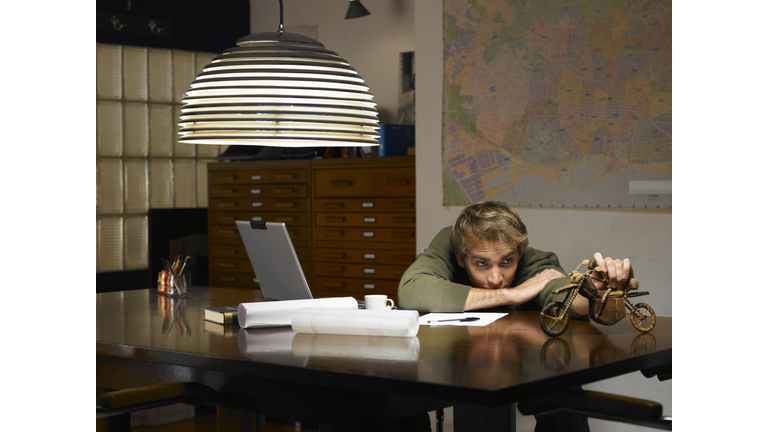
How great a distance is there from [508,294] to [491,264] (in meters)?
0.17

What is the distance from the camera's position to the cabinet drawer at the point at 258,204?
492cm

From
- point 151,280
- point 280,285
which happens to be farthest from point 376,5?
point 280,285

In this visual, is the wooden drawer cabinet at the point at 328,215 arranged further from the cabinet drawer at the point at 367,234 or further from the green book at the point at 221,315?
the green book at the point at 221,315

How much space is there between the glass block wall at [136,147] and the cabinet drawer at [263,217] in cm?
67

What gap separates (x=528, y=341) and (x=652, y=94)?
1.79 m

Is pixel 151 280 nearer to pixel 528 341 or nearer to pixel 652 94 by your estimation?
pixel 652 94

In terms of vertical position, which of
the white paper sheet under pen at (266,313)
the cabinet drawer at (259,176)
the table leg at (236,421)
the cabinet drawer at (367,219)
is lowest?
the table leg at (236,421)

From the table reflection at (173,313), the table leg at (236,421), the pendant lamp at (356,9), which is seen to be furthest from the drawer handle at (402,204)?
the table leg at (236,421)

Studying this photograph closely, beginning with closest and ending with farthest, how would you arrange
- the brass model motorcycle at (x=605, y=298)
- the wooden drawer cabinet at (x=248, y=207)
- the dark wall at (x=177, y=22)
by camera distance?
the brass model motorcycle at (x=605, y=298), the wooden drawer cabinet at (x=248, y=207), the dark wall at (x=177, y=22)

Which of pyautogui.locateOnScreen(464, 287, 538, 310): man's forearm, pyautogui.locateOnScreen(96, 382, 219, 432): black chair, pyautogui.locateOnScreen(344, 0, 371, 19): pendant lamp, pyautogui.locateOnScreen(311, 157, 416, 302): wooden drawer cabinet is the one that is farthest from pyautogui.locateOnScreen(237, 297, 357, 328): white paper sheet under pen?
pyautogui.locateOnScreen(344, 0, 371, 19): pendant lamp

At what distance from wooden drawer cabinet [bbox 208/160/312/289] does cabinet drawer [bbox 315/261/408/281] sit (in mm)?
121

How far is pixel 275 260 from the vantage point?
238 centimetres

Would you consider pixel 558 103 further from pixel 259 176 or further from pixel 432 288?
pixel 259 176
